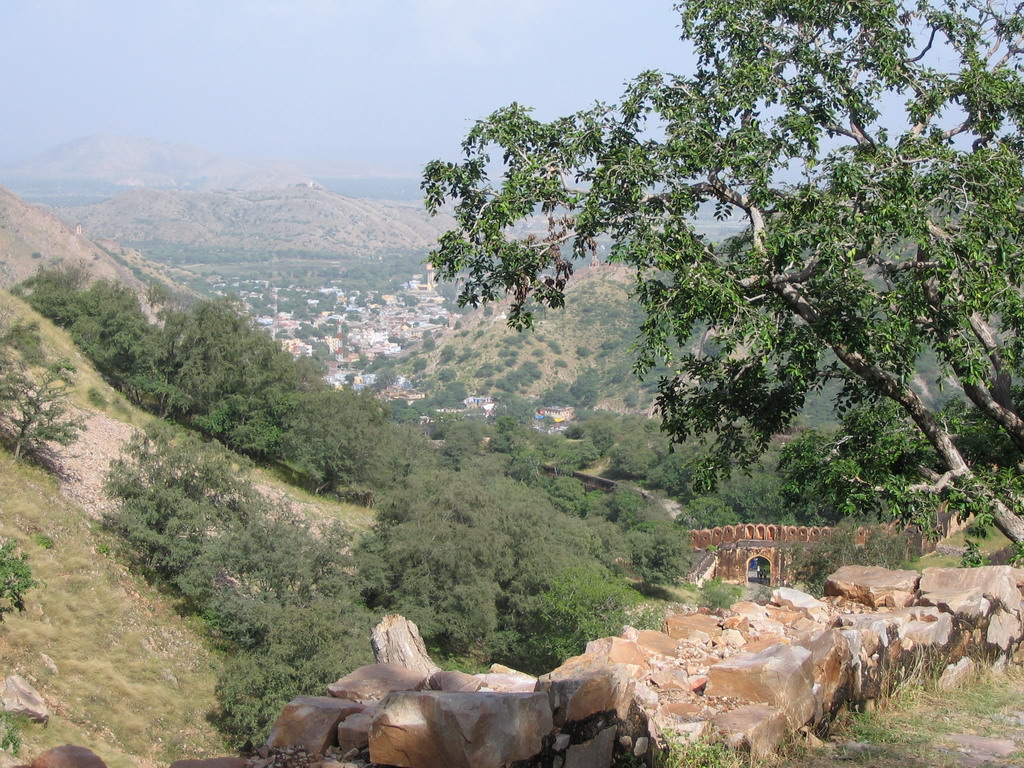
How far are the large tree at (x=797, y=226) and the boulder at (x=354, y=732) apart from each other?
124 inches

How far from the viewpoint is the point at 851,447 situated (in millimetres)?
7492

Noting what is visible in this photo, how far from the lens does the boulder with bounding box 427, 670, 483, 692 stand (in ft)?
17.4

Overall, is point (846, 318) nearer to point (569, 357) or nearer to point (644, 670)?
point (644, 670)

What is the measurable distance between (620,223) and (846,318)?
178cm

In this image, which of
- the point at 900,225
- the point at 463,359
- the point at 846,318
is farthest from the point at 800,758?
the point at 463,359

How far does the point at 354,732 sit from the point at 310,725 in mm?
286

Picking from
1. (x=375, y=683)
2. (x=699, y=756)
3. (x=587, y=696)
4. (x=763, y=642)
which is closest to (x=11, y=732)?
(x=375, y=683)

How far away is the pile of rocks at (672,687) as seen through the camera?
433 centimetres

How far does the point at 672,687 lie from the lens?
19.4ft

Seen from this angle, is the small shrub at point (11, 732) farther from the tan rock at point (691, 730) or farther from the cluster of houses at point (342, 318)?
the cluster of houses at point (342, 318)

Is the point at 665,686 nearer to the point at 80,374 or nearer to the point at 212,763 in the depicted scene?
the point at 212,763

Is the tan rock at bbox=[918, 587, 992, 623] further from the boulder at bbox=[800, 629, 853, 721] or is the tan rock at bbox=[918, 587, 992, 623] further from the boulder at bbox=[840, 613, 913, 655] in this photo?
the boulder at bbox=[800, 629, 853, 721]

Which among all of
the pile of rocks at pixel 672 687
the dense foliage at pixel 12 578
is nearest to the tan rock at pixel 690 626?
the pile of rocks at pixel 672 687

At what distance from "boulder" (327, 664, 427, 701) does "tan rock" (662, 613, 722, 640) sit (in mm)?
2446
